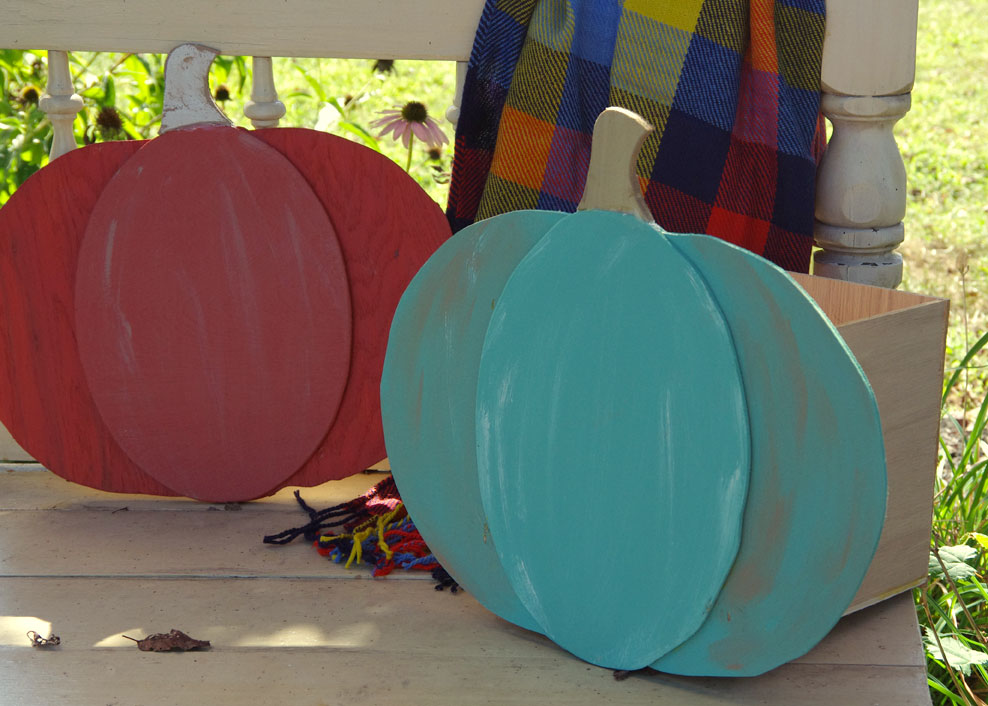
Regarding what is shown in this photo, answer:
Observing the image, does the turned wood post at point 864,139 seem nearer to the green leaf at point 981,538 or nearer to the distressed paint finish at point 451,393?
the green leaf at point 981,538

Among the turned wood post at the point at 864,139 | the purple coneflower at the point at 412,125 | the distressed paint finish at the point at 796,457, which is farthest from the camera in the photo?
the purple coneflower at the point at 412,125

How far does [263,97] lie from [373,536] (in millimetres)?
525

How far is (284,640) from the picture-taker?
0.95 meters

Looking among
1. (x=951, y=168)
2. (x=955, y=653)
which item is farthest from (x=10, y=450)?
(x=951, y=168)

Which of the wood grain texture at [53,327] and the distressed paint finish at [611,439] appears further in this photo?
the wood grain texture at [53,327]

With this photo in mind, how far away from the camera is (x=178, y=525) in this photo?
1171 millimetres

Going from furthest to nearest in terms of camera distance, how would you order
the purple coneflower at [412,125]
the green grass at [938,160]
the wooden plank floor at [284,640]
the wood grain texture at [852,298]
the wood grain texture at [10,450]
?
the purple coneflower at [412,125] → the wood grain texture at [10,450] → the green grass at [938,160] → the wood grain texture at [852,298] → the wooden plank floor at [284,640]

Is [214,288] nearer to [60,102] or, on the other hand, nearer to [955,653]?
[60,102]

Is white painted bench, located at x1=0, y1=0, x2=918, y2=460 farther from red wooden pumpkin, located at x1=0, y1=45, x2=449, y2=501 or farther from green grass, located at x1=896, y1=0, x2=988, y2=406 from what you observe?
green grass, located at x1=896, y1=0, x2=988, y2=406

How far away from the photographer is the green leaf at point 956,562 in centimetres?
113

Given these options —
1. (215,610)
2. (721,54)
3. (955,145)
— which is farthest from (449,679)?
(955,145)

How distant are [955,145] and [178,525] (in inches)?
100

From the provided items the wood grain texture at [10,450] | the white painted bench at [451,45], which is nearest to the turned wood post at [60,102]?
the white painted bench at [451,45]

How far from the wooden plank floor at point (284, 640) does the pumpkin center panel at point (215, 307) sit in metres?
0.11
